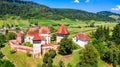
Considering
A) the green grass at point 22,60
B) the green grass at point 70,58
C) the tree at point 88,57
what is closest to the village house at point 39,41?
the green grass at point 22,60

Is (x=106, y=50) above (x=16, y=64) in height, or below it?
above

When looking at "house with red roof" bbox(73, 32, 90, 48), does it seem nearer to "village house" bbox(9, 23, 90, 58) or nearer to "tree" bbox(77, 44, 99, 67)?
"village house" bbox(9, 23, 90, 58)

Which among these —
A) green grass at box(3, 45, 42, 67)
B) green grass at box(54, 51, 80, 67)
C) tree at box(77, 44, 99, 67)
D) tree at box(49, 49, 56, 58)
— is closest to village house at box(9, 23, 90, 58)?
green grass at box(3, 45, 42, 67)

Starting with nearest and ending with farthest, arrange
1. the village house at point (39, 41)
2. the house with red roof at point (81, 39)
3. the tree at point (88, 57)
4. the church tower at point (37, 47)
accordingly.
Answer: the tree at point (88, 57) → the church tower at point (37, 47) → the village house at point (39, 41) → the house with red roof at point (81, 39)

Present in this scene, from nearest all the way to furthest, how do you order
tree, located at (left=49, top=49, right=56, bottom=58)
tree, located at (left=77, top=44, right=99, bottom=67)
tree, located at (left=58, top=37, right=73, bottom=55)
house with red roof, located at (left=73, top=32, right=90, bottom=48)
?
1. tree, located at (left=77, top=44, right=99, bottom=67)
2. tree, located at (left=49, top=49, right=56, bottom=58)
3. tree, located at (left=58, top=37, right=73, bottom=55)
4. house with red roof, located at (left=73, top=32, right=90, bottom=48)

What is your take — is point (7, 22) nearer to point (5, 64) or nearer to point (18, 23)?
point (18, 23)

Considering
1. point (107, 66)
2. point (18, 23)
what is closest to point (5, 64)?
point (107, 66)

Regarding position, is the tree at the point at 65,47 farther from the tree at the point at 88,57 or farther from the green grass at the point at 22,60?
the green grass at the point at 22,60

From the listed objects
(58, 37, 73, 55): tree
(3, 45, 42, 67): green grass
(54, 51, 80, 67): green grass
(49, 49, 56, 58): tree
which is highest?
(58, 37, 73, 55): tree
